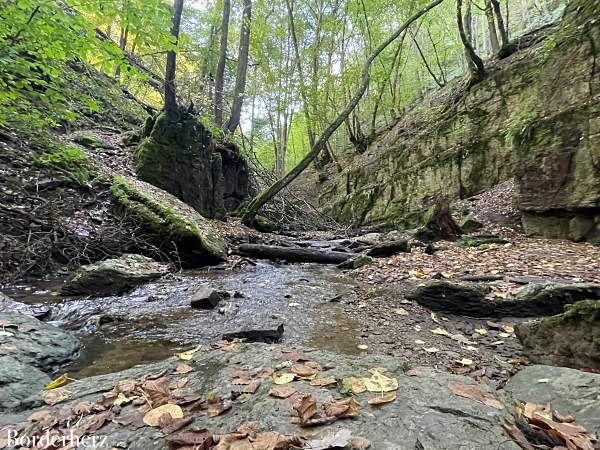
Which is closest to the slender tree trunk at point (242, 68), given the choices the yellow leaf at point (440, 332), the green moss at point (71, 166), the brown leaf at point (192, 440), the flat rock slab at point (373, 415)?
the green moss at point (71, 166)

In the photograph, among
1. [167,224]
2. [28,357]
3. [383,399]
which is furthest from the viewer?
[167,224]

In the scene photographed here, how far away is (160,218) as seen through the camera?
713cm

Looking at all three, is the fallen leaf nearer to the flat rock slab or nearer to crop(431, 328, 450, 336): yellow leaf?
the flat rock slab

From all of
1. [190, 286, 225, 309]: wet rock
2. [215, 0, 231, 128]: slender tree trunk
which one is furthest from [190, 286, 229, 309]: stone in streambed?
[215, 0, 231, 128]: slender tree trunk

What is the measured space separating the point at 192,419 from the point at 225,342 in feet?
5.30

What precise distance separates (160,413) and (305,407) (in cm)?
70

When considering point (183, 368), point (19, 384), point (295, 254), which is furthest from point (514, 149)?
point (19, 384)

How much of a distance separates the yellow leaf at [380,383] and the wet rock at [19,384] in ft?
6.34

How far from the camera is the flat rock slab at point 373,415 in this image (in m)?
1.35

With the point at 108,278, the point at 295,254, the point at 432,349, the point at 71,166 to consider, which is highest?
the point at 71,166

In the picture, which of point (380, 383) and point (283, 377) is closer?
point (380, 383)

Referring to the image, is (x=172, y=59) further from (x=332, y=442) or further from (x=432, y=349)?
(x=332, y=442)

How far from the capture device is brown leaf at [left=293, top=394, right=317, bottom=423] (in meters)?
1.47

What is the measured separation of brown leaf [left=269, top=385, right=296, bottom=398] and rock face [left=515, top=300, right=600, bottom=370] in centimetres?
219
